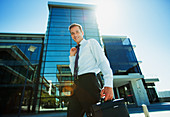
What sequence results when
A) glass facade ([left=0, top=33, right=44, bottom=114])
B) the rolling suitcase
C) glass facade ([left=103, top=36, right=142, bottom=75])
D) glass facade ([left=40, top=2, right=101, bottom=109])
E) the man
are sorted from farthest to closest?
glass facade ([left=103, top=36, right=142, bottom=75]) → glass facade ([left=40, top=2, right=101, bottom=109]) → glass facade ([left=0, top=33, right=44, bottom=114]) → the man → the rolling suitcase

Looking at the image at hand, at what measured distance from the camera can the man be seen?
96cm

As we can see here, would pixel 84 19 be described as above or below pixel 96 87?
above

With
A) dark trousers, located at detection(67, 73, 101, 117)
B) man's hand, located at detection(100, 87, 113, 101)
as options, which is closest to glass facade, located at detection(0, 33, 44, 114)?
dark trousers, located at detection(67, 73, 101, 117)

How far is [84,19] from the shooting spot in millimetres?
13000

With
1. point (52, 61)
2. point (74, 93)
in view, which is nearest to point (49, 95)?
point (52, 61)

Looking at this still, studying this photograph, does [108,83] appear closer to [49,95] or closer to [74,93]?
[74,93]

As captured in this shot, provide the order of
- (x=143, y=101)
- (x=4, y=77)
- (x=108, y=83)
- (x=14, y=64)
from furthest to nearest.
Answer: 1. (x=143, y=101)
2. (x=14, y=64)
3. (x=4, y=77)
4. (x=108, y=83)

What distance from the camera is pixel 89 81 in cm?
104

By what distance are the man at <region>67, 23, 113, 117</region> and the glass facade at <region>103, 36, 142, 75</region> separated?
10900 mm

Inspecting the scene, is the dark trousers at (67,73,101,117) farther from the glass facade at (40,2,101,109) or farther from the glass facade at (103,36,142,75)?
the glass facade at (103,36,142,75)

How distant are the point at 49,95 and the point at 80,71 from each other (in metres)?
8.17

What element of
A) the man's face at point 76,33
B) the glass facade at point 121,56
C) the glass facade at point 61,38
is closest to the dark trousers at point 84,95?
the man's face at point 76,33

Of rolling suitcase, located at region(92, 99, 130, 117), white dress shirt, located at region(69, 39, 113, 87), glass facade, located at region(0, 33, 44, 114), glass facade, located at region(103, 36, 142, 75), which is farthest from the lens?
glass facade, located at region(103, 36, 142, 75)

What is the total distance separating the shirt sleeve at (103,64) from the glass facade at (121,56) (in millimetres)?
10898
